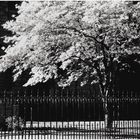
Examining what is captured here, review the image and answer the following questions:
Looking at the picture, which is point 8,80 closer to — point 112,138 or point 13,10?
point 13,10

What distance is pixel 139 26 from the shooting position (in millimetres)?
20438

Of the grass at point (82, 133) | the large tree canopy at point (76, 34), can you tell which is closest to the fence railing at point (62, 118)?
the grass at point (82, 133)

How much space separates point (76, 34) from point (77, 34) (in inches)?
3.2

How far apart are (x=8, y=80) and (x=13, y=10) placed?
19.4 ft

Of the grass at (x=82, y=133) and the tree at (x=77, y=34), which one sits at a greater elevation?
the tree at (x=77, y=34)

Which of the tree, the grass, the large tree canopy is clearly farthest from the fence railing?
the large tree canopy

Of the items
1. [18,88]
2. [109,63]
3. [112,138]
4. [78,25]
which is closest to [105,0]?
[78,25]

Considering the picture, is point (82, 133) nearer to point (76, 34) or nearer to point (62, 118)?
point (62, 118)

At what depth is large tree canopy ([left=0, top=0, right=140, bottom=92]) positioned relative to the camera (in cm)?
1906

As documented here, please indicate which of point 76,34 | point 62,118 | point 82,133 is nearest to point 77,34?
point 76,34

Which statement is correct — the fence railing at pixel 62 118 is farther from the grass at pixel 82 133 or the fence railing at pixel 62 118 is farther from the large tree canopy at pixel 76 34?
the large tree canopy at pixel 76 34

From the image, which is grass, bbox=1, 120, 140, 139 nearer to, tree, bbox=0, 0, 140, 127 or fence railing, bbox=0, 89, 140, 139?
fence railing, bbox=0, 89, 140, 139

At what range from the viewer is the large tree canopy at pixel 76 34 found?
19.1m

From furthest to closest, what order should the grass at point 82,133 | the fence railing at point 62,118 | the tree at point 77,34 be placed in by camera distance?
the tree at point 77,34, the grass at point 82,133, the fence railing at point 62,118
